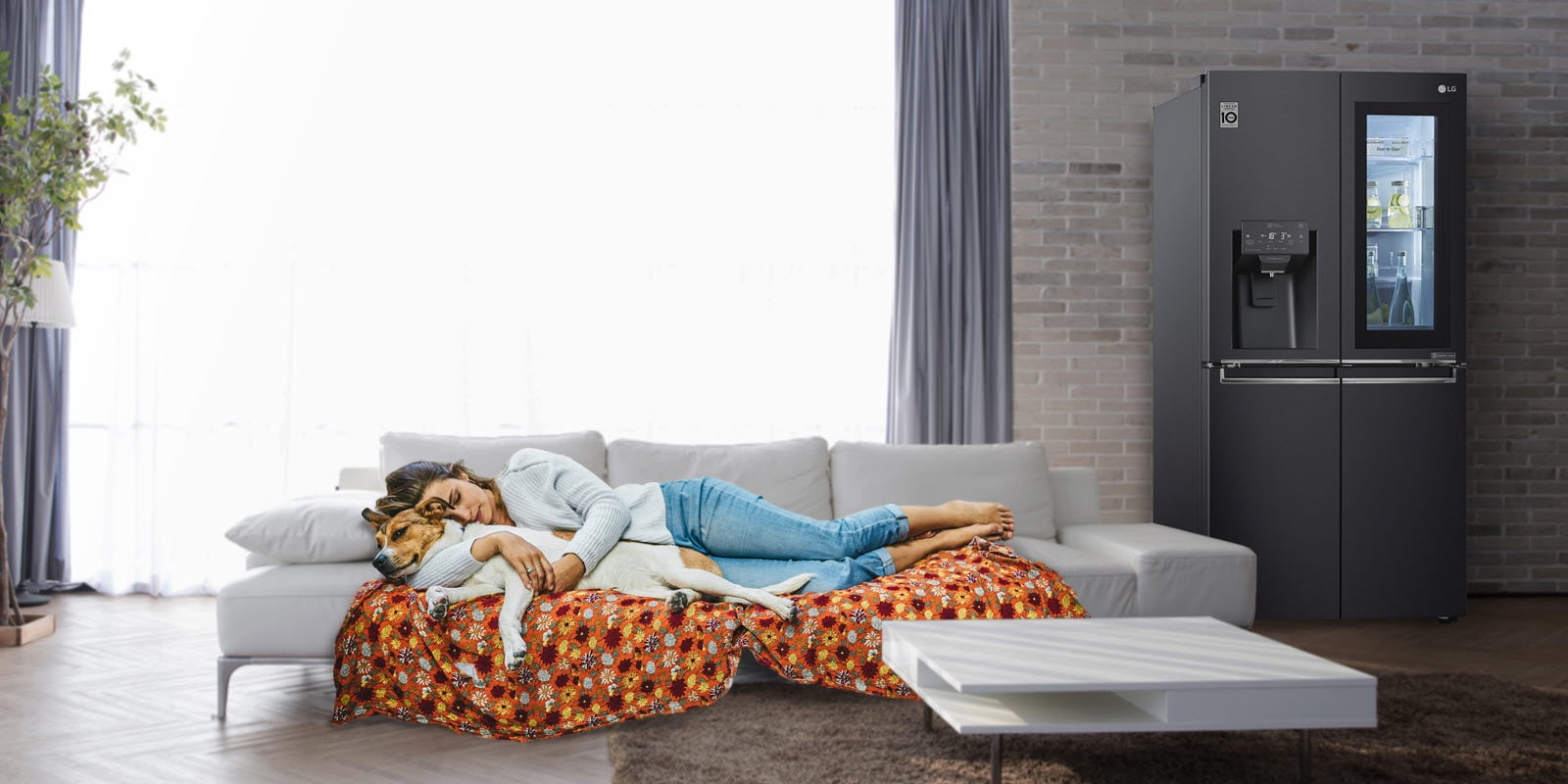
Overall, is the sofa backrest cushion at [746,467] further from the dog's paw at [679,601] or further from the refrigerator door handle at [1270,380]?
the refrigerator door handle at [1270,380]

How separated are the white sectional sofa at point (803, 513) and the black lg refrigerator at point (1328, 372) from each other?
2.52 feet

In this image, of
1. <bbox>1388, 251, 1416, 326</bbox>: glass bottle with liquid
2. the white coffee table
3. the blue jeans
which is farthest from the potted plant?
<bbox>1388, 251, 1416, 326</bbox>: glass bottle with liquid

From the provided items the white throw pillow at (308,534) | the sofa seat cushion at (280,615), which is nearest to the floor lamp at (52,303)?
the white throw pillow at (308,534)

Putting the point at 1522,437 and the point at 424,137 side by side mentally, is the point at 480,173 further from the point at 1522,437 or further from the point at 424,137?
the point at 1522,437

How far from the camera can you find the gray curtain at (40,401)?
473 centimetres

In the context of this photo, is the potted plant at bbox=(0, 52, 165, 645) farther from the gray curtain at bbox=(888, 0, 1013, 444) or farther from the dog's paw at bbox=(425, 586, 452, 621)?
the gray curtain at bbox=(888, 0, 1013, 444)

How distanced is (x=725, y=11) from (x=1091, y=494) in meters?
2.53

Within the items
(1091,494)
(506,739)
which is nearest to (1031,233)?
(1091,494)

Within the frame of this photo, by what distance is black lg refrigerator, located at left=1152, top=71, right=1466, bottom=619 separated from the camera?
4336mm

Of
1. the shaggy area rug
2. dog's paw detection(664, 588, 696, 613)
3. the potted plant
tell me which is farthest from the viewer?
the potted plant

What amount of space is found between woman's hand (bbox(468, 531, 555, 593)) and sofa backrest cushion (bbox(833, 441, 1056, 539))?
1.13m

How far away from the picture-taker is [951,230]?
4.93 metres

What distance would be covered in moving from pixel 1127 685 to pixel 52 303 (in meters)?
3.96

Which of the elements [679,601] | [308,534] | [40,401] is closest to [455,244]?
[40,401]
